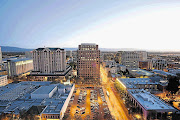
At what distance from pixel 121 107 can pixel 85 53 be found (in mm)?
40666

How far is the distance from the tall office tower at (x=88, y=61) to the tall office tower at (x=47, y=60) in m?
20.1

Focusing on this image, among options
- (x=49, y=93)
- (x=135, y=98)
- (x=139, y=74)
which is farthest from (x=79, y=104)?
(x=139, y=74)

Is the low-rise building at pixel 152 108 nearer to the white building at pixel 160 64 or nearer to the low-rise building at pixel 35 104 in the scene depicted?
the low-rise building at pixel 35 104

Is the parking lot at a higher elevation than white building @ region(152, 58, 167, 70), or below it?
below

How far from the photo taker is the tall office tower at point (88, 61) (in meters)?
74.0

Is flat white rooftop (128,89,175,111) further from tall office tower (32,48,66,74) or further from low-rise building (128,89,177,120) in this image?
tall office tower (32,48,66,74)

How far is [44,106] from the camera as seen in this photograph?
37.9m

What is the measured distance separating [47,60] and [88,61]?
33.2 metres

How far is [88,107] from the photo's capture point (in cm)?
4375

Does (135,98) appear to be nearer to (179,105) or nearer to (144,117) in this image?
(144,117)

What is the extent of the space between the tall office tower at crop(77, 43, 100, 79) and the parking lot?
20.2 m

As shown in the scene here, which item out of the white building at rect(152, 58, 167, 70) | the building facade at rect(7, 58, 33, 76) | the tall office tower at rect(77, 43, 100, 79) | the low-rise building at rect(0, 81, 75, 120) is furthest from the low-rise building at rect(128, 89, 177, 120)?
the building facade at rect(7, 58, 33, 76)

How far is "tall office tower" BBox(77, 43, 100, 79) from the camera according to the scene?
74.0 m

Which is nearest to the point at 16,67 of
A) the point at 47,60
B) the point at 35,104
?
the point at 47,60
